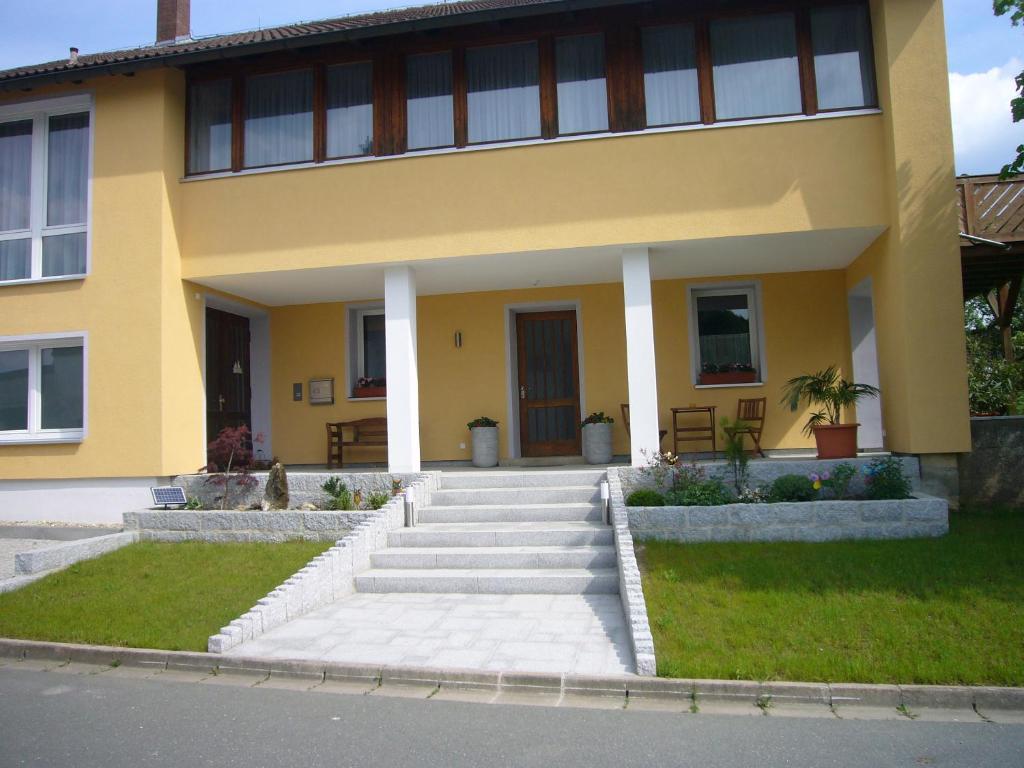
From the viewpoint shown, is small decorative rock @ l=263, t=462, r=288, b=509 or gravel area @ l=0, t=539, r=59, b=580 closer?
gravel area @ l=0, t=539, r=59, b=580

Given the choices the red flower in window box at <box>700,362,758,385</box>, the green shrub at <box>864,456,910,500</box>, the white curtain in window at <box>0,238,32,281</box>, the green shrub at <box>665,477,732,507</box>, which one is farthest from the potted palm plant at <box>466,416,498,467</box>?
the white curtain in window at <box>0,238,32,281</box>

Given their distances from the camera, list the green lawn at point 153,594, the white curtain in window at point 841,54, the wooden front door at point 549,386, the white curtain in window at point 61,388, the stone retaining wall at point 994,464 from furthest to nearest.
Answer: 1. the wooden front door at point 549,386
2. the white curtain in window at point 61,388
3. the white curtain in window at point 841,54
4. the stone retaining wall at point 994,464
5. the green lawn at point 153,594

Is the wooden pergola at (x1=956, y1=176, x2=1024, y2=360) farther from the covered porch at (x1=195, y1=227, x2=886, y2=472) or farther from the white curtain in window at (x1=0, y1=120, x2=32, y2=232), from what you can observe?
the white curtain in window at (x1=0, y1=120, x2=32, y2=232)

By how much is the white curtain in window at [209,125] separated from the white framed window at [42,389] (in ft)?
10.5

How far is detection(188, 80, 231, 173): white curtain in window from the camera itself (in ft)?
36.6

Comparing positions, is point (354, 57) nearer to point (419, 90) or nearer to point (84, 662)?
point (419, 90)

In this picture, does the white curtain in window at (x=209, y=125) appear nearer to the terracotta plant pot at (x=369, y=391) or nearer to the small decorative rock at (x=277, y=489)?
the terracotta plant pot at (x=369, y=391)

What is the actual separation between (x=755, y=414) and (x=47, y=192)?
11.5 meters

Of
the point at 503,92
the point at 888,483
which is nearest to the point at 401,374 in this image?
the point at 503,92

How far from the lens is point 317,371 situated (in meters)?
13.4

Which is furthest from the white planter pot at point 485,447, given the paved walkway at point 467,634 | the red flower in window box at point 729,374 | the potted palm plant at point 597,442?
the paved walkway at point 467,634

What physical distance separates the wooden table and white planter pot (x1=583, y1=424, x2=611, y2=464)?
3.74 feet

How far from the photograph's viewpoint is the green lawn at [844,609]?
202 inches

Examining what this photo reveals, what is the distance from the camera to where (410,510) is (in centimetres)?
918
